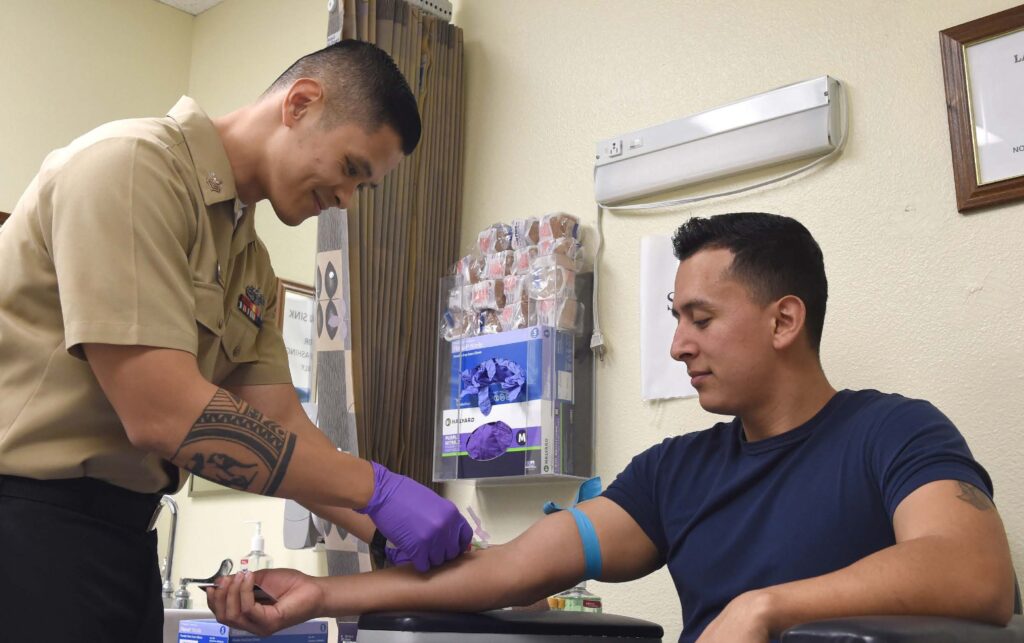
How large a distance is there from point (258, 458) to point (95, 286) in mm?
293

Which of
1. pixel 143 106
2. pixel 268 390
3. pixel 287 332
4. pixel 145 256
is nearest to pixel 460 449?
pixel 268 390

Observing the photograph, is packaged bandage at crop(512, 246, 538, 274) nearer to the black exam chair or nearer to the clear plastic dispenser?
the clear plastic dispenser

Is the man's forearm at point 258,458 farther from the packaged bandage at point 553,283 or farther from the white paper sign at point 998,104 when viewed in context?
the white paper sign at point 998,104

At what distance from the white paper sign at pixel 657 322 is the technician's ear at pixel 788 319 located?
0.49 metres

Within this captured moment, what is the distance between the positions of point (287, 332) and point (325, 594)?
162 centimetres

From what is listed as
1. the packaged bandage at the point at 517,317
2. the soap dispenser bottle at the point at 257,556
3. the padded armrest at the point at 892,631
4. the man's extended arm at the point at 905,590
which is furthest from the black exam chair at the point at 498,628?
the soap dispenser bottle at the point at 257,556

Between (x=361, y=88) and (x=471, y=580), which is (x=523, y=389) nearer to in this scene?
(x=471, y=580)

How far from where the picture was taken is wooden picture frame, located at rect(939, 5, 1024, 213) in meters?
1.70

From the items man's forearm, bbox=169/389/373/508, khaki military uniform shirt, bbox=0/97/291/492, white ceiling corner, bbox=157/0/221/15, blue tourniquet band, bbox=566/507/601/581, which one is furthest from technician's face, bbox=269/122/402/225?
white ceiling corner, bbox=157/0/221/15

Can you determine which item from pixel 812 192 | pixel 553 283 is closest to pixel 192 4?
pixel 553 283

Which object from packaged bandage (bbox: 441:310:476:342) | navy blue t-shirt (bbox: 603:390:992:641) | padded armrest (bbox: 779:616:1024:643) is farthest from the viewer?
packaged bandage (bbox: 441:310:476:342)

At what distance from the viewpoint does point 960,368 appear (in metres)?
1.71

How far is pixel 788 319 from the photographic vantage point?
5.24 ft

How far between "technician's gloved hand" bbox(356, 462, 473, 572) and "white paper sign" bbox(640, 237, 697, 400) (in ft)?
2.34
